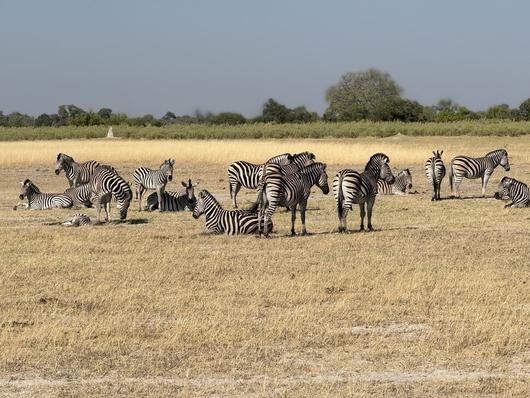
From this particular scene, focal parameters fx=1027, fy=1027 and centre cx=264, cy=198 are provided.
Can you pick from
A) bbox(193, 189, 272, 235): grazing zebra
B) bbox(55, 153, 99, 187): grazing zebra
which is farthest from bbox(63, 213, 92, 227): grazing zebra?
bbox(55, 153, 99, 187): grazing zebra

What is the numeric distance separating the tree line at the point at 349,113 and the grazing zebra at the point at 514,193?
56.7 metres

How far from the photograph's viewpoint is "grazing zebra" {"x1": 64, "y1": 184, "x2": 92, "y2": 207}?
2023 cm

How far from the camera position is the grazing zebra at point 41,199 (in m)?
21.0

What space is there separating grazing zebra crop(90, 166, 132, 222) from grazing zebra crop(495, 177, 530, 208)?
747 centimetres

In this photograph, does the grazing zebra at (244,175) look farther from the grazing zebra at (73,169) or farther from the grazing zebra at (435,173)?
the grazing zebra at (73,169)

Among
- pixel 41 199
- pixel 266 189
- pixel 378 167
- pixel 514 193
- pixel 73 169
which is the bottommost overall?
pixel 41 199

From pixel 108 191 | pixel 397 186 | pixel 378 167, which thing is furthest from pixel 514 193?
pixel 108 191

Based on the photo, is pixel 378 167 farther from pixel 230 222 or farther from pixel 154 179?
pixel 154 179

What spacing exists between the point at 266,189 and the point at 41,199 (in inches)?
288

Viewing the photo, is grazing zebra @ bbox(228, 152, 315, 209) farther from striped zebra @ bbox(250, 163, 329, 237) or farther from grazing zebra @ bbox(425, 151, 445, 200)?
striped zebra @ bbox(250, 163, 329, 237)

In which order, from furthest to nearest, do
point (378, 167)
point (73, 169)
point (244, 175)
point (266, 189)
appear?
point (73, 169) → point (244, 175) → point (378, 167) → point (266, 189)

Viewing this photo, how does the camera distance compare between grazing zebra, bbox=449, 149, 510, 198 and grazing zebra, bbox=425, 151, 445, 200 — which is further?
grazing zebra, bbox=449, 149, 510, 198

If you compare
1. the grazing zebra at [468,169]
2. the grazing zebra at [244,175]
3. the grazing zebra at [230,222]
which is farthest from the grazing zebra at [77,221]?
the grazing zebra at [468,169]

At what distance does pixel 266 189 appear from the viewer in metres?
15.5
